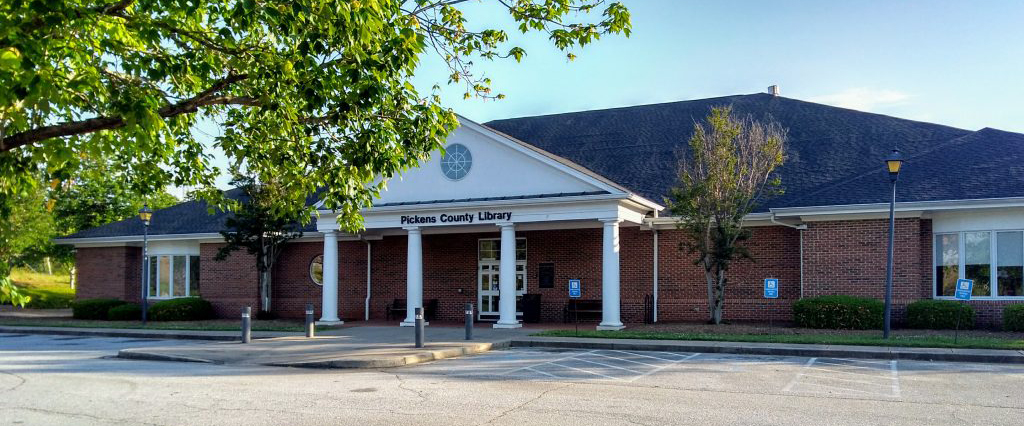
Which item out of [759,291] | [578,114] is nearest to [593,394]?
[759,291]

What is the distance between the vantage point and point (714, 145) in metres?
21.0

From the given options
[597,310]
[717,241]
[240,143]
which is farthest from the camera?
[597,310]

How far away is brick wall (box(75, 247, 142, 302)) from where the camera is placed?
32.1 m

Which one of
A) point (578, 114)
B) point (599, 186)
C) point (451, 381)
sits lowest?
point (451, 381)

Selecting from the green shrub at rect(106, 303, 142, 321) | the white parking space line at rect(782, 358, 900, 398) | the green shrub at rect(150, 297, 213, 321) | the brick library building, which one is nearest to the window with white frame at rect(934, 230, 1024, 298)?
the brick library building

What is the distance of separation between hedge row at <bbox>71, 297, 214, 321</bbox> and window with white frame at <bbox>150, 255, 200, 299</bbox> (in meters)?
1.26

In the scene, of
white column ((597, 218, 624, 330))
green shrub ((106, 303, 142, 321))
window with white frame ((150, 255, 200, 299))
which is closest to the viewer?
white column ((597, 218, 624, 330))

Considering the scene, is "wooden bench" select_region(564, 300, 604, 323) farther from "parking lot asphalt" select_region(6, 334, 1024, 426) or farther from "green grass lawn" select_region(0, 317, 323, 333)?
"parking lot asphalt" select_region(6, 334, 1024, 426)

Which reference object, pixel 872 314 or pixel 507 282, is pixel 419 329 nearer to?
pixel 507 282

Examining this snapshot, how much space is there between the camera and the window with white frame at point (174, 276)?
102 feet

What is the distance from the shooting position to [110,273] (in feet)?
106

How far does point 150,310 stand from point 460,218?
1311 centimetres

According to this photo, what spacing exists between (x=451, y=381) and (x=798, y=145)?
17.2 m

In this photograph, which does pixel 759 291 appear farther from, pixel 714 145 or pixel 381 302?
pixel 381 302
